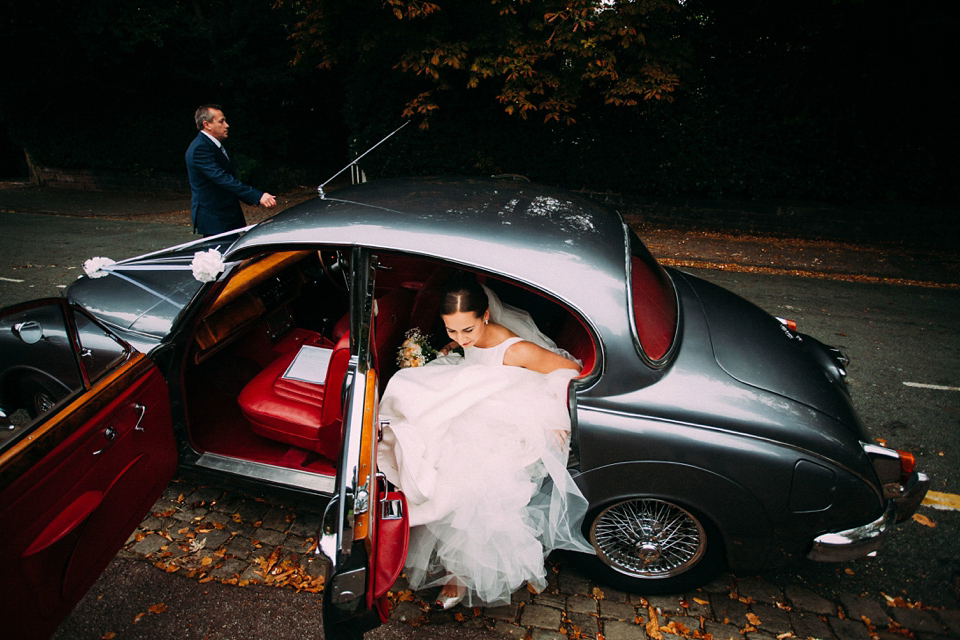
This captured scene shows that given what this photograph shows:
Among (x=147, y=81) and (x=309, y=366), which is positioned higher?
(x=147, y=81)

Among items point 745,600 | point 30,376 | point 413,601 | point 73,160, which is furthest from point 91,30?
point 745,600

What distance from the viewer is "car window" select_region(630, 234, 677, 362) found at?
223cm

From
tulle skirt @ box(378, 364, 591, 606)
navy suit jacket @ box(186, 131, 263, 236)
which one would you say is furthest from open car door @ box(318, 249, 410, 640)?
navy suit jacket @ box(186, 131, 263, 236)

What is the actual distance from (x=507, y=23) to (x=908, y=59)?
260 inches

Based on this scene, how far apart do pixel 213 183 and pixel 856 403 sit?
6029 millimetres

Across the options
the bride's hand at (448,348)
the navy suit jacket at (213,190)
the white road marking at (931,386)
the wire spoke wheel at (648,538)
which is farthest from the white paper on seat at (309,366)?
the white road marking at (931,386)

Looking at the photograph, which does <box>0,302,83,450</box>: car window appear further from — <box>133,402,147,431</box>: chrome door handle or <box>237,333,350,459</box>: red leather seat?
<box>237,333,350,459</box>: red leather seat

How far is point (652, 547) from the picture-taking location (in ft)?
7.74

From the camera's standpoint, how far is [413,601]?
8.02ft

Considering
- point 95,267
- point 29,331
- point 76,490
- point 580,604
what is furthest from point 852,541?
point 95,267

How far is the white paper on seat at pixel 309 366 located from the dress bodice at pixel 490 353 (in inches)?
37.0

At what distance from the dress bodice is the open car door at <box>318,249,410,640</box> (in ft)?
2.29

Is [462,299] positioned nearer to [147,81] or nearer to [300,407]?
[300,407]

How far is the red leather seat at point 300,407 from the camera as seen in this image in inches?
99.3
